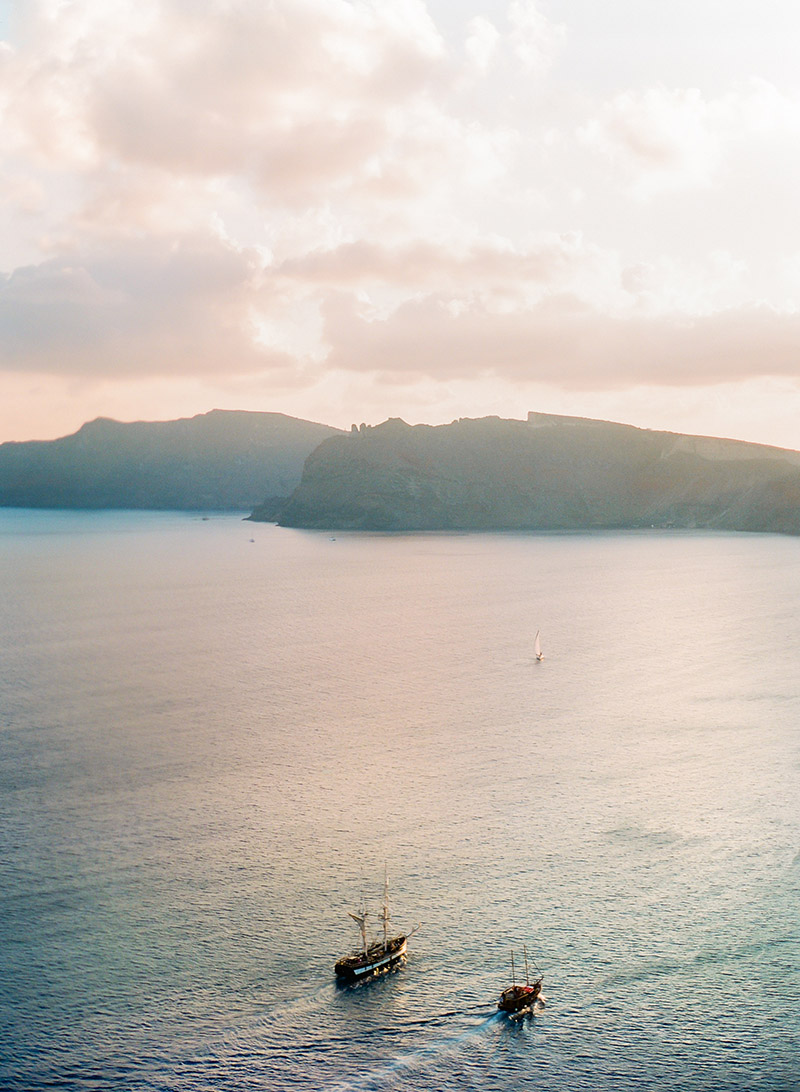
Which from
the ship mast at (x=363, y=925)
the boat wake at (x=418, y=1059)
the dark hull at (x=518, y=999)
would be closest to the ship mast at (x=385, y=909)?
Answer: the ship mast at (x=363, y=925)

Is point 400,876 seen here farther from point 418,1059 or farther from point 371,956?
point 418,1059

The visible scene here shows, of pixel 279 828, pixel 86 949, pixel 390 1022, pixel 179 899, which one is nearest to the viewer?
pixel 390 1022

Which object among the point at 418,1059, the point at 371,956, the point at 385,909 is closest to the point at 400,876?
the point at 385,909

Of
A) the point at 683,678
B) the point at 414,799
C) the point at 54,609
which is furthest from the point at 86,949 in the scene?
Result: the point at 54,609

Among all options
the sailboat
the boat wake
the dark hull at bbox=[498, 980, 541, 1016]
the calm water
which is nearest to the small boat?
the dark hull at bbox=[498, 980, 541, 1016]

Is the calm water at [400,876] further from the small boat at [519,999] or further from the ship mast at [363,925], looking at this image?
the ship mast at [363,925]

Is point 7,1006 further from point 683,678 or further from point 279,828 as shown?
point 683,678
